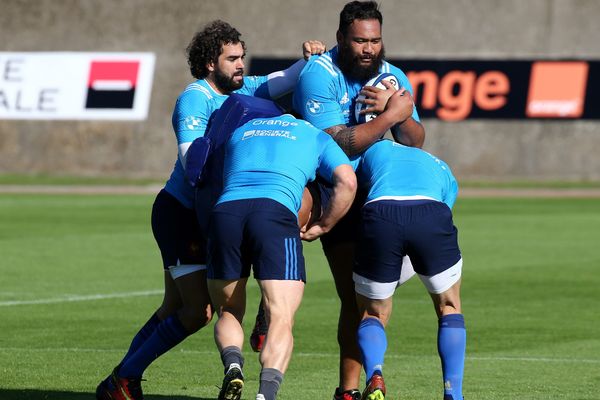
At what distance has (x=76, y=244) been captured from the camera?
64.2 ft

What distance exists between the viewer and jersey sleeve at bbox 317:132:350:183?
7.45 m

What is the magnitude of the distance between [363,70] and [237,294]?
152cm

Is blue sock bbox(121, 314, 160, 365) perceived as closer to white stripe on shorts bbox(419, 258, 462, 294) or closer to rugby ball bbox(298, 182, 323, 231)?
rugby ball bbox(298, 182, 323, 231)

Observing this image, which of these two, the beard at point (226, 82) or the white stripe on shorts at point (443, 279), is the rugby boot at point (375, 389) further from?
the beard at point (226, 82)

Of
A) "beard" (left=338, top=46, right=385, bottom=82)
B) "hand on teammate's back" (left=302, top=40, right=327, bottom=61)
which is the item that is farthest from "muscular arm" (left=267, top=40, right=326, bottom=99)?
"beard" (left=338, top=46, right=385, bottom=82)

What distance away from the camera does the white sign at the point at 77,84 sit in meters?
38.8

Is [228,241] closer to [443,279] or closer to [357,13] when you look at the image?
[443,279]

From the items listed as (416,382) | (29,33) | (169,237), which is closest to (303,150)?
(169,237)

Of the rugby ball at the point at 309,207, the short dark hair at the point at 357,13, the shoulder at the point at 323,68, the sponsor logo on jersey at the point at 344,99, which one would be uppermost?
the short dark hair at the point at 357,13

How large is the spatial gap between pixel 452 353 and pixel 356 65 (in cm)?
174

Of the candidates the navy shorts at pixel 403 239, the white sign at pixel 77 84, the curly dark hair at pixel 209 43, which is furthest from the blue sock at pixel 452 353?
the white sign at pixel 77 84

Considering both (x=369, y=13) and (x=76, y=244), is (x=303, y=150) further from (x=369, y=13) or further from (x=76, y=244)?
(x=76, y=244)

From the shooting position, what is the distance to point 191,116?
8188 mm

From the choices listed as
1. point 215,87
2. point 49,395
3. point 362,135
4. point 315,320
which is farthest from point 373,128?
point 315,320
